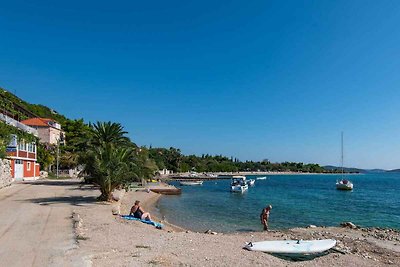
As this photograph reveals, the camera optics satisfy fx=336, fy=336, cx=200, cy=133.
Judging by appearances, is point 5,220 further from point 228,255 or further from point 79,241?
point 228,255

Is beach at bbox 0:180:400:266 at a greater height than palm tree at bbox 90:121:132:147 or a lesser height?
lesser

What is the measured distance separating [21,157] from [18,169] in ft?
5.48

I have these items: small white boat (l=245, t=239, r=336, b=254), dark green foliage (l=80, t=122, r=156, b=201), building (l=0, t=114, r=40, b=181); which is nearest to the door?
building (l=0, t=114, r=40, b=181)

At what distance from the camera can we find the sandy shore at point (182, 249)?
10.1 metres

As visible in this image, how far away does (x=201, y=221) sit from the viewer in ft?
82.9

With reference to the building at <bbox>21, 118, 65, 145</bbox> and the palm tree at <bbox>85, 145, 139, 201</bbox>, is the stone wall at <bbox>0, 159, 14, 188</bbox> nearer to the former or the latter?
the palm tree at <bbox>85, 145, 139, 201</bbox>

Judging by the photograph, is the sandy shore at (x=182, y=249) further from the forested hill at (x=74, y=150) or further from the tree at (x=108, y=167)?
the forested hill at (x=74, y=150)

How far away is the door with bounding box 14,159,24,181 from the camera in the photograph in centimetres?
4227

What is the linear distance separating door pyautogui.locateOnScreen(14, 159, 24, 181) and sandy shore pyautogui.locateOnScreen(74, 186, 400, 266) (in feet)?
94.1

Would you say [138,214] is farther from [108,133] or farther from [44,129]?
[44,129]

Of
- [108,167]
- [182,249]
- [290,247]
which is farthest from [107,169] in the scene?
[290,247]

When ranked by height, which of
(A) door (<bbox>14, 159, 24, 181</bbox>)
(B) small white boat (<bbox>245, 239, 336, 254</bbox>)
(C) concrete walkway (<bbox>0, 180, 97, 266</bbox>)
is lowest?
(B) small white boat (<bbox>245, 239, 336, 254</bbox>)

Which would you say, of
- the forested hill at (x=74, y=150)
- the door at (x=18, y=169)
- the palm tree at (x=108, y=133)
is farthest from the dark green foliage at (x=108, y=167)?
the door at (x=18, y=169)

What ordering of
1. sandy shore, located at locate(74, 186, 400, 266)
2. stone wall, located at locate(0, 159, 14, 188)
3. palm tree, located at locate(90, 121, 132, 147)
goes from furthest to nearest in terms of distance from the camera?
palm tree, located at locate(90, 121, 132, 147) → stone wall, located at locate(0, 159, 14, 188) → sandy shore, located at locate(74, 186, 400, 266)
